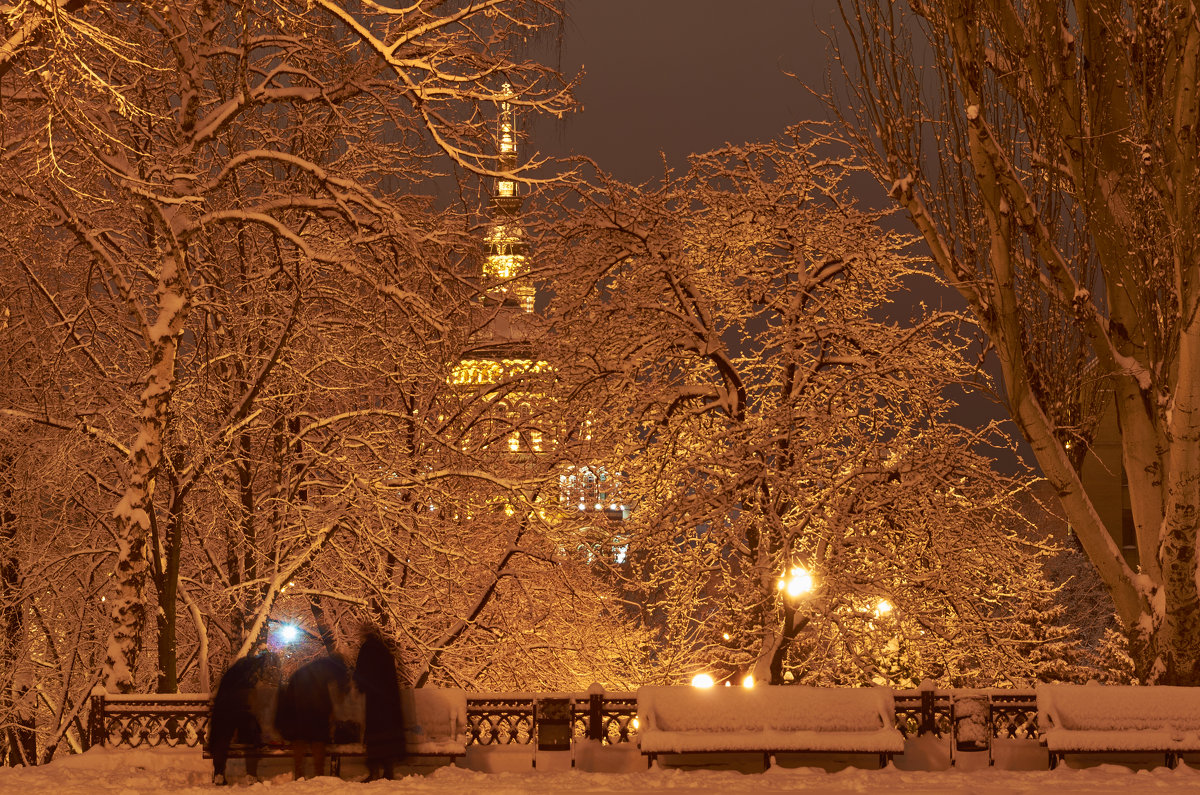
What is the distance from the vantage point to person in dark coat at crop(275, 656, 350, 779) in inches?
369

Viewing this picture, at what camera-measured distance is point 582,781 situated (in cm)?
1023

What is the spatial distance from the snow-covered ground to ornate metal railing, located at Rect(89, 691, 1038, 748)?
0.25 m

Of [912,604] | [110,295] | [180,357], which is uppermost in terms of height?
[110,295]

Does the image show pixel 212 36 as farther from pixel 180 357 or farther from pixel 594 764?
pixel 594 764

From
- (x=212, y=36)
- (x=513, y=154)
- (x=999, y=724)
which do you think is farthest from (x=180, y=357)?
(x=999, y=724)

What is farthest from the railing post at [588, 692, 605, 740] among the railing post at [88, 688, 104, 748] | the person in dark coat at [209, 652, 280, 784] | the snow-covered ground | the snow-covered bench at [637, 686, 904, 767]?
the railing post at [88, 688, 104, 748]

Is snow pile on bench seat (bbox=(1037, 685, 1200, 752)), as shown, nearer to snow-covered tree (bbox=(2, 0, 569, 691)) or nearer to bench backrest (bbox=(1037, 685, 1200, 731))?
bench backrest (bbox=(1037, 685, 1200, 731))

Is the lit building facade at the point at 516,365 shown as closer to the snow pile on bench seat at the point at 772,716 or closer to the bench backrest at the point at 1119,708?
the snow pile on bench seat at the point at 772,716

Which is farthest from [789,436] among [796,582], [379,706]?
[379,706]

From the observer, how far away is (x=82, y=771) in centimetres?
1026

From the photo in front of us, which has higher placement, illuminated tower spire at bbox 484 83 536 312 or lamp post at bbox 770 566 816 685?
illuminated tower spire at bbox 484 83 536 312

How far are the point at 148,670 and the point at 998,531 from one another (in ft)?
43.6

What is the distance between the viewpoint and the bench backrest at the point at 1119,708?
10891 mm

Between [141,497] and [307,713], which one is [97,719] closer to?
[141,497]
